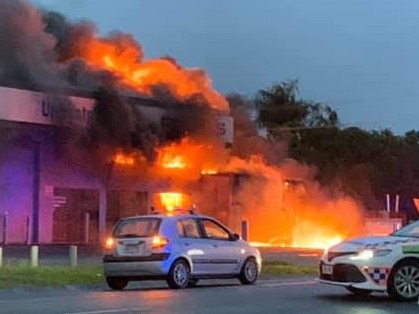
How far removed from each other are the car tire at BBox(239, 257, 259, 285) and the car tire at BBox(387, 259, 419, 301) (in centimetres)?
560

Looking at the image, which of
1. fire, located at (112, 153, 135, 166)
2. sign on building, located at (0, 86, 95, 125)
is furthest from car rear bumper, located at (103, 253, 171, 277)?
fire, located at (112, 153, 135, 166)

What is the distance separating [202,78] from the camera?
52.1 metres

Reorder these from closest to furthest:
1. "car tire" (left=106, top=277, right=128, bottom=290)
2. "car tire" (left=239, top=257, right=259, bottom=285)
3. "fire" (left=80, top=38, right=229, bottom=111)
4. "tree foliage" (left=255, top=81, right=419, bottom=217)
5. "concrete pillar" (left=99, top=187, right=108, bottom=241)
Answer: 1. "car tire" (left=106, top=277, right=128, bottom=290)
2. "car tire" (left=239, top=257, right=259, bottom=285)
3. "concrete pillar" (left=99, top=187, right=108, bottom=241)
4. "fire" (left=80, top=38, right=229, bottom=111)
5. "tree foliage" (left=255, top=81, right=419, bottom=217)

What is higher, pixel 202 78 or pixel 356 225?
pixel 202 78

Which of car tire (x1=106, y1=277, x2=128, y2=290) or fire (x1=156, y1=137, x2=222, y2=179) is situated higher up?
fire (x1=156, y1=137, x2=222, y2=179)

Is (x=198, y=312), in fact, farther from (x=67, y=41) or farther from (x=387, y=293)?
(x=67, y=41)

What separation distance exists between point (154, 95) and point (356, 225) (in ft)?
41.3

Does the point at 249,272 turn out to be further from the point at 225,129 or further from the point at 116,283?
the point at 225,129

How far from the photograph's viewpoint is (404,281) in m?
15.7

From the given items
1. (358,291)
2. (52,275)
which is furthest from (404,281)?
(52,275)

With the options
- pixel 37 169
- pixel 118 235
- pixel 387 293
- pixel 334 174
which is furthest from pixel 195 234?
pixel 334 174

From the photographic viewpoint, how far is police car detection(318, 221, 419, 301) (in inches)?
615

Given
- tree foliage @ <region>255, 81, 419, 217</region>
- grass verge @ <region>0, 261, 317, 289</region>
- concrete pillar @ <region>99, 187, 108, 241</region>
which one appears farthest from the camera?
tree foliage @ <region>255, 81, 419, 217</region>

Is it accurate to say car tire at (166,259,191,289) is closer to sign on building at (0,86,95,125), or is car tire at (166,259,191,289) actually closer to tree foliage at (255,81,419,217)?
sign on building at (0,86,95,125)
